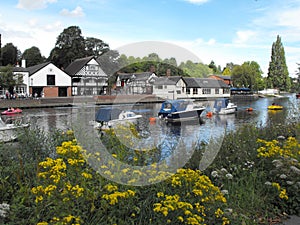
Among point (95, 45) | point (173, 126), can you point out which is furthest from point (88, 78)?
point (173, 126)

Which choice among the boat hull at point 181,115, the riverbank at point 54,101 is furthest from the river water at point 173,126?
the riverbank at point 54,101

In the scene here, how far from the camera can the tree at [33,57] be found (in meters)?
79.4

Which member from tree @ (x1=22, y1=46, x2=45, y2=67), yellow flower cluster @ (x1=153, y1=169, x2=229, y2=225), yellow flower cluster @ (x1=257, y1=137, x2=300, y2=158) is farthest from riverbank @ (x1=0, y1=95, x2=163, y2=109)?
tree @ (x1=22, y1=46, x2=45, y2=67)

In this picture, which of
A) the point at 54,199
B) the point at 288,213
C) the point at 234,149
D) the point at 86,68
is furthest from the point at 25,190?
the point at 86,68

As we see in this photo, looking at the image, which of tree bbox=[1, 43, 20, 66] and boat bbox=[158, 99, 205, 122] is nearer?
boat bbox=[158, 99, 205, 122]

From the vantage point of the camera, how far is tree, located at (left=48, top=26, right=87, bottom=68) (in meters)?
73.4

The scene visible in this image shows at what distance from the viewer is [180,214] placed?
3102mm

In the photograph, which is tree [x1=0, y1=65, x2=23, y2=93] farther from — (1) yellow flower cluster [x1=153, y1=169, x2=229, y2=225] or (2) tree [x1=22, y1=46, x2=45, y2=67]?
(1) yellow flower cluster [x1=153, y1=169, x2=229, y2=225]

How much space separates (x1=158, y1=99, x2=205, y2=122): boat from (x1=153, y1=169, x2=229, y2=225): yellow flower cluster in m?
26.5

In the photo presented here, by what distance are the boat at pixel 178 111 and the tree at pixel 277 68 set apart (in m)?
83.4

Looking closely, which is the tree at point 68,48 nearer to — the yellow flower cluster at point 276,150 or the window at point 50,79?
the window at point 50,79

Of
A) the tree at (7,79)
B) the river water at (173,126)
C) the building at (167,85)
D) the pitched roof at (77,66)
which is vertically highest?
the pitched roof at (77,66)

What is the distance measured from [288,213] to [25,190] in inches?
150

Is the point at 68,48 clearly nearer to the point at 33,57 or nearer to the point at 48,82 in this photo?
the point at 33,57
